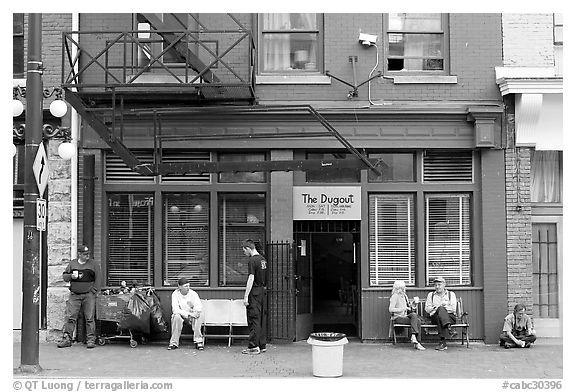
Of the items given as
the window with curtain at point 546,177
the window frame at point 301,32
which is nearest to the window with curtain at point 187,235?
the window frame at point 301,32

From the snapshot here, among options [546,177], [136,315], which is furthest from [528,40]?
[136,315]

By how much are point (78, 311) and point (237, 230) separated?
3.07 m

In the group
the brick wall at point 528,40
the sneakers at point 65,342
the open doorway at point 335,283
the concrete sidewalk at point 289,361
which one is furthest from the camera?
the open doorway at point 335,283

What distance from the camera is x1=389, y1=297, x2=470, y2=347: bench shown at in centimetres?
1310

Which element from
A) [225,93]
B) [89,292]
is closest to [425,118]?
[225,93]

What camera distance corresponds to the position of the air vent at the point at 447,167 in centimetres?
1380

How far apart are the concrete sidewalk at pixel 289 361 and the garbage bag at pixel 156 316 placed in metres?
0.32

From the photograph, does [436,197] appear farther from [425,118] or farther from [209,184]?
[209,184]

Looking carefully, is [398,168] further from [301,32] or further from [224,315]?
[224,315]

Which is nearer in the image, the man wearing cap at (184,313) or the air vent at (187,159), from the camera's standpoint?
the man wearing cap at (184,313)

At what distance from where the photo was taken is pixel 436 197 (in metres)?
13.8

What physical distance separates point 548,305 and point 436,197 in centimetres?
283

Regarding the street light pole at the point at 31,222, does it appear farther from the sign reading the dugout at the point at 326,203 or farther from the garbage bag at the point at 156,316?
the sign reading the dugout at the point at 326,203

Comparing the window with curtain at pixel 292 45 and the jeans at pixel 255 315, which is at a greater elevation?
the window with curtain at pixel 292 45
